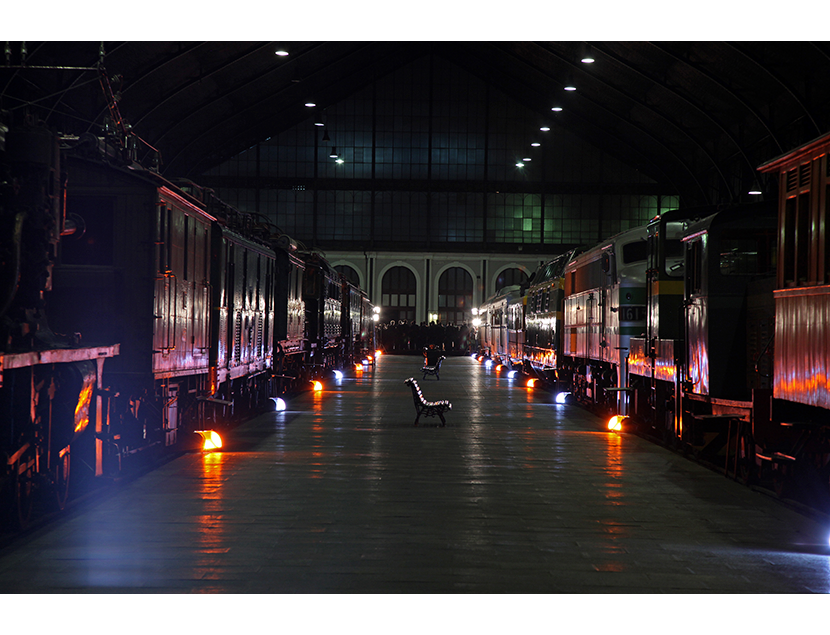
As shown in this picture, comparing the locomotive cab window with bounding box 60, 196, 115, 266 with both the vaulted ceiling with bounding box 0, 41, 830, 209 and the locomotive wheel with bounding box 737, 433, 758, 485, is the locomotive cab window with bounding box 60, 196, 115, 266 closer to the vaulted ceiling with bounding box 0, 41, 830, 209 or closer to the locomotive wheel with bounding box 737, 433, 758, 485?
the locomotive wheel with bounding box 737, 433, 758, 485

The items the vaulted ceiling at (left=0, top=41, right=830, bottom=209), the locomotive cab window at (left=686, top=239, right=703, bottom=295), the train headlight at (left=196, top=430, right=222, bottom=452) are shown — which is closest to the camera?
the locomotive cab window at (left=686, top=239, right=703, bottom=295)

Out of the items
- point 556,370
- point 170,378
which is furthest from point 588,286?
point 170,378

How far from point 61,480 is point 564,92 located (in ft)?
148

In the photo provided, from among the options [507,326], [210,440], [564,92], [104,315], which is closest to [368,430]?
[210,440]

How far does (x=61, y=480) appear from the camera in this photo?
7195 mm

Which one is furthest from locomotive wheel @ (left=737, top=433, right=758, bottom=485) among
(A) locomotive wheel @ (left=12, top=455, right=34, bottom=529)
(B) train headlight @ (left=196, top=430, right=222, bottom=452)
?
(A) locomotive wheel @ (left=12, top=455, right=34, bottom=529)

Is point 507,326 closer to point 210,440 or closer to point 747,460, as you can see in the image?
point 210,440

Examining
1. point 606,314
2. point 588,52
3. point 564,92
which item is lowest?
point 606,314

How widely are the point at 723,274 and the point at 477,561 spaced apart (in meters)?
5.91

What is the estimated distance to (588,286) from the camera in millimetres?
19625

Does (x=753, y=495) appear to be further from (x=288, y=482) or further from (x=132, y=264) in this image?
(x=132, y=264)

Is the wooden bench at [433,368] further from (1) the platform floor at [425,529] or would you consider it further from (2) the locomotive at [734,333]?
(1) the platform floor at [425,529]

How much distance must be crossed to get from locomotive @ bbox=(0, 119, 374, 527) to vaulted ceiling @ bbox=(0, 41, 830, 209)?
468 inches

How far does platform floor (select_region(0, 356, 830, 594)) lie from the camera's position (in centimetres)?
533
